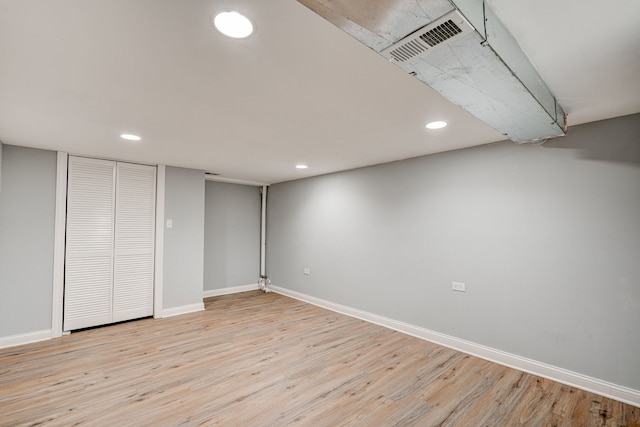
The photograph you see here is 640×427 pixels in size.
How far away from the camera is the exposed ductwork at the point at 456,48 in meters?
1.03

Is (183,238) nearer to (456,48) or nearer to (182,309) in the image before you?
(182,309)

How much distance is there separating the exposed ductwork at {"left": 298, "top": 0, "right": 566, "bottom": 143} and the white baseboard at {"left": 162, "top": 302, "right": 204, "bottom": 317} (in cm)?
475

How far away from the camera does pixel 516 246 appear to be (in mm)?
3014

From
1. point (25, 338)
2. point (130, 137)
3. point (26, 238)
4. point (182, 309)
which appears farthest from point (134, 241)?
point (130, 137)

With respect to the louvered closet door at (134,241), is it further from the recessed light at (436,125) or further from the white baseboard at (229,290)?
the recessed light at (436,125)

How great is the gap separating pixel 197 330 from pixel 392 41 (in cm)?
412

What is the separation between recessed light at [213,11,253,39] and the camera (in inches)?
50.2

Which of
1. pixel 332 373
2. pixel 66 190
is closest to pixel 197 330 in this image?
pixel 332 373

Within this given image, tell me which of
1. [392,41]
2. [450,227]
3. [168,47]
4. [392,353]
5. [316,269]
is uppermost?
[168,47]

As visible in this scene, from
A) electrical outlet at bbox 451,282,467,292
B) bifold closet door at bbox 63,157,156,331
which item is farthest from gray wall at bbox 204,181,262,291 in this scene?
electrical outlet at bbox 451,282,467,292

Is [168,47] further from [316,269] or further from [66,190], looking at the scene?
[316,269]

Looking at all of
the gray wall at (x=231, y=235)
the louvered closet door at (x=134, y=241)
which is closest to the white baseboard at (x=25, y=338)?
the louvered closet door at (x=134, y=241)

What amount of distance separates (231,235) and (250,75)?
4.80 metres

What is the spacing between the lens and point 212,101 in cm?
216
